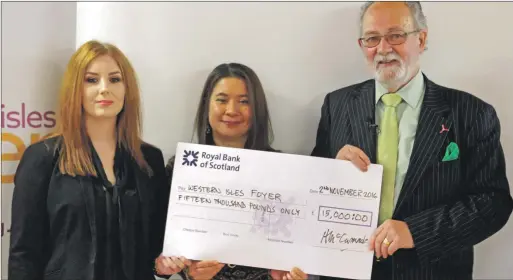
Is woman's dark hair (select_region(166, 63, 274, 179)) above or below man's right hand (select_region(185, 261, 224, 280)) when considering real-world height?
above

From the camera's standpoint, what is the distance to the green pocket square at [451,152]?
1.64m

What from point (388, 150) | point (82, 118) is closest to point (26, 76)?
point (82, 118)

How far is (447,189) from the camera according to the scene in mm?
1656

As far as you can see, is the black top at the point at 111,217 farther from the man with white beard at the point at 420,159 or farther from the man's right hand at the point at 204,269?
the man with white beard at the point at 420,159

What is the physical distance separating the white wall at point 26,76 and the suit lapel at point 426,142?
52.5 inches

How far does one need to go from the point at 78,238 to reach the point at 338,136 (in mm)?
949

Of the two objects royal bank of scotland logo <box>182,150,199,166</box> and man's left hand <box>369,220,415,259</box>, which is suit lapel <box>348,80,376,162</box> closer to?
man's left hand <box>369,220,415,259</box>

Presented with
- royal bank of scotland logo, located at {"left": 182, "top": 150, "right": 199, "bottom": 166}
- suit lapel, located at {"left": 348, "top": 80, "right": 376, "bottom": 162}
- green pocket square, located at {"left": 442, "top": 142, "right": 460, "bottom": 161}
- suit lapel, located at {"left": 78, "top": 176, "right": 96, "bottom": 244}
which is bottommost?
Answer: suit lapel, located at {"left": 78, "top": 176, "right": 96, "bottom": 244}

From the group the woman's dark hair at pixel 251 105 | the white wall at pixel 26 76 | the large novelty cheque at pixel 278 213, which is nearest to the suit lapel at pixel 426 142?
the large novelty cheque at pixel 278 213

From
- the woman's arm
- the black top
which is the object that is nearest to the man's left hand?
the black top

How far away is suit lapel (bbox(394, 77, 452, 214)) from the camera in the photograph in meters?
1.64

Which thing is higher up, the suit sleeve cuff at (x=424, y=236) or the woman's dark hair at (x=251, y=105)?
the woman's dark hair at (x=251, y=105)

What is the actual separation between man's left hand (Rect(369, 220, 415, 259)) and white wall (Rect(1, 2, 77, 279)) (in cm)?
127

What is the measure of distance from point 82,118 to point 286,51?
0.85 m
